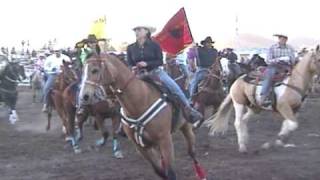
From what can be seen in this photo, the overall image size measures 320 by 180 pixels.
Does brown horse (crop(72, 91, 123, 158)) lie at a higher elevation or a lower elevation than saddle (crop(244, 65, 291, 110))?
lower

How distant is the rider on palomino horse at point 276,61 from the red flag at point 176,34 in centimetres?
201

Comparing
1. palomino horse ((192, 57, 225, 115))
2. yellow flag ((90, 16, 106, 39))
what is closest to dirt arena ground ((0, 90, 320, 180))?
palomino horse ((192, 57, 225, 115))

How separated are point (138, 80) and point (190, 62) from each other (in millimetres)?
8303

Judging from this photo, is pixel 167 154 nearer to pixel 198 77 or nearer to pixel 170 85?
pixel 170 85

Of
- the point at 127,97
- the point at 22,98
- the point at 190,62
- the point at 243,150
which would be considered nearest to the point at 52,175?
the point at 127,97

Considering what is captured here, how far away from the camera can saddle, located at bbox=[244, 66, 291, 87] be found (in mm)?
11945

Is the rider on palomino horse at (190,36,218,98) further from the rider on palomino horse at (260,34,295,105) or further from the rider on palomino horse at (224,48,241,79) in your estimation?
the rider on palomino horse at (224,48,241,79)

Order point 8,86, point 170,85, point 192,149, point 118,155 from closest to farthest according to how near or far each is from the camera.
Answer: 1. point 170,85
2. point 192,149
3. point 118,155
4. point 8,86

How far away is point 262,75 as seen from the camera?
40.1 ft

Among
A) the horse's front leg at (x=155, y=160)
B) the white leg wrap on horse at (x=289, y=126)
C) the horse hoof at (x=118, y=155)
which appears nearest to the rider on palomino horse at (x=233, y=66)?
the white leg wrap on horse at (x=289, y=126)

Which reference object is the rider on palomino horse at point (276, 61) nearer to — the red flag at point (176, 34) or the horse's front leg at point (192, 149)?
the red flag at point (176, 34)

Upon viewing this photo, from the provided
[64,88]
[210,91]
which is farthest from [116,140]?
[210,91]

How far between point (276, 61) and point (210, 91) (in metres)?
2.01

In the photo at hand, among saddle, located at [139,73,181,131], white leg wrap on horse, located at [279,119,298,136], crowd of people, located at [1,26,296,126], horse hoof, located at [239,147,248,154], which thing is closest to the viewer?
saddle, located at [139,73,181,131]
